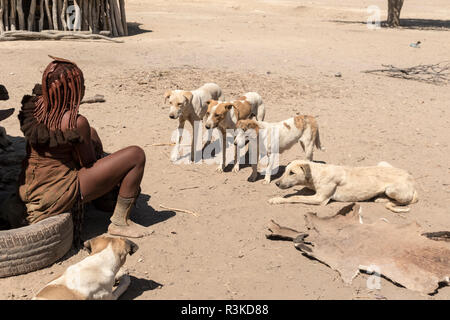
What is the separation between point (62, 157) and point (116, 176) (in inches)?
20.6

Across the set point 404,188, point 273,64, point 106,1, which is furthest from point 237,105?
point 106,1

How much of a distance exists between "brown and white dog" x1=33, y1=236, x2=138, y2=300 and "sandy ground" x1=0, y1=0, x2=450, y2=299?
39 centimetres

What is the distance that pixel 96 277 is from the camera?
12.1ft

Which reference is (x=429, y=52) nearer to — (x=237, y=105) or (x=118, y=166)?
(x=237, y=105)

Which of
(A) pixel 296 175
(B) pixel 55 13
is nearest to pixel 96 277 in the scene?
(A) pixel 296 175

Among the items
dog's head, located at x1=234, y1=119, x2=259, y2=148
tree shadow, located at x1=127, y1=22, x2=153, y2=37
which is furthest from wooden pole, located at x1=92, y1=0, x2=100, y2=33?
dog's head, located at x1=234, y1=119, x2=259, y2=148

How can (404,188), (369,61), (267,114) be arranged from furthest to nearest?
(369,61) → (267,114) → (404,188)

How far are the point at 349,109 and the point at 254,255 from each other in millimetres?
5700

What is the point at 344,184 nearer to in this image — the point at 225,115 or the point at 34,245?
the point at 225,115

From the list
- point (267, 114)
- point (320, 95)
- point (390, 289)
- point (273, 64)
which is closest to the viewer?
point (390, 289)

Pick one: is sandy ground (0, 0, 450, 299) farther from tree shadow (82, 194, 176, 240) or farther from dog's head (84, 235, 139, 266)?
dog's head (84, 235, 139, 266)

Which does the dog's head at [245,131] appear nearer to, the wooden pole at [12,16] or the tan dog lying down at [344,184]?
the tan dog lying down at [344,184]

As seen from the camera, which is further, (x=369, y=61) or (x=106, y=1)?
(x=106, y=1)

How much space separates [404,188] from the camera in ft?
19.4
